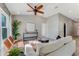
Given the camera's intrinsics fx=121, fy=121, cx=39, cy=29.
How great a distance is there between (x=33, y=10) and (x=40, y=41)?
0.57m

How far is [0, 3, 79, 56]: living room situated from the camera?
2148 millimetres

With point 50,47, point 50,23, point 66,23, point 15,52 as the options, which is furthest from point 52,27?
point 15,52

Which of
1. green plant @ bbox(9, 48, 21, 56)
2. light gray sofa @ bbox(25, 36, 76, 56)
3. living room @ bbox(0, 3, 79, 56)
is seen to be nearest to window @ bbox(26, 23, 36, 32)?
living room @ bbox(0, 3, 79, 56)

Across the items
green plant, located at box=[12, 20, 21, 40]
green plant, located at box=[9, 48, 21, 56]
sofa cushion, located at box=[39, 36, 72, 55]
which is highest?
green plant, located at box=[12, 20, 21, 40]

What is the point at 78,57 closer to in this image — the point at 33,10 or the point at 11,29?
the point at 33,10

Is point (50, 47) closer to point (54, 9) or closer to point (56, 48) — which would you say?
point (56, 48)

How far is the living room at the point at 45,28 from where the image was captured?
2148mm

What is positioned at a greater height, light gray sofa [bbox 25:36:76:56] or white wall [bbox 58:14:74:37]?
white wall [bbox 58:14:74:37]

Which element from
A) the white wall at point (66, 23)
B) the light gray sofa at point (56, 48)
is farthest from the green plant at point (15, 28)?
the white wall at point (66, 23)

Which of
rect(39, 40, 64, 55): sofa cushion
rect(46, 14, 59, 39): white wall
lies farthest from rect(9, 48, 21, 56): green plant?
rect(46, 14, 59, 39): white wall

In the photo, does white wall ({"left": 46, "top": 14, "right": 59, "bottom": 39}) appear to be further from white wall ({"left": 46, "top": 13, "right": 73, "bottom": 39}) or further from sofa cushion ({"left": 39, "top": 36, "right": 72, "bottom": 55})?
sofa cushion ({"left": 39, "top": 36, "right": 72, "bottom": 55})

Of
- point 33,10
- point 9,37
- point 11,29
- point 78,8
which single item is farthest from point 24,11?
point 78,8

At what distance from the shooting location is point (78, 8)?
2.12 m

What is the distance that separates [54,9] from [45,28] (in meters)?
0.38
